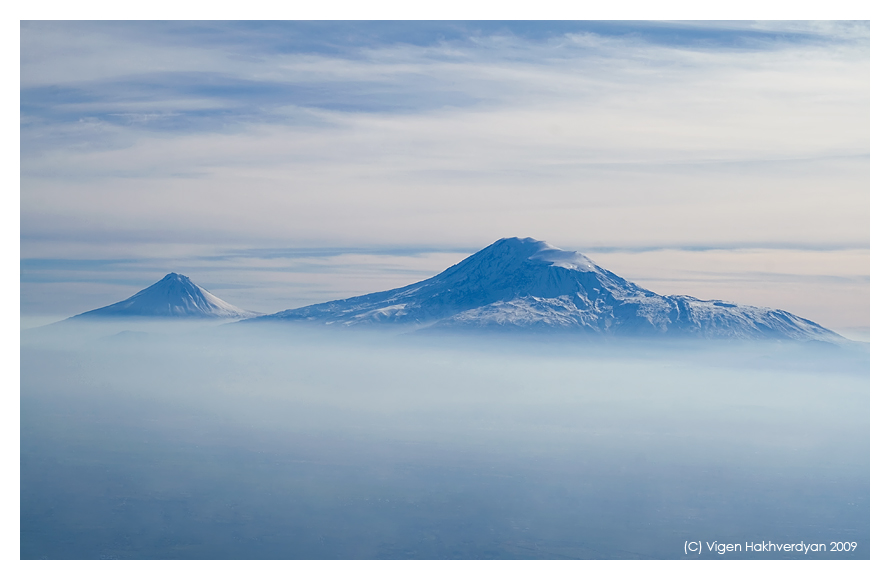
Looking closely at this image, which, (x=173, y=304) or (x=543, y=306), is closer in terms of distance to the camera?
(x=173, y=304)

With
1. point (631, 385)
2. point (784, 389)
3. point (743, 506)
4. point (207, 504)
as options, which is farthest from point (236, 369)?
point (784, 389)

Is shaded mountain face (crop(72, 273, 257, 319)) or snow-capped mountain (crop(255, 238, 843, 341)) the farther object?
snow-capped mountain (crop(255, 238, 843, 341))

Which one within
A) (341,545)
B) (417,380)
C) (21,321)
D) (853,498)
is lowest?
(341,545)

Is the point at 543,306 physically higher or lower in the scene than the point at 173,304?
lower

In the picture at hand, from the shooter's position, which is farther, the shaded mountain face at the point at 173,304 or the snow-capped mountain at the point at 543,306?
the snow-capped mountain at the point at 543,306

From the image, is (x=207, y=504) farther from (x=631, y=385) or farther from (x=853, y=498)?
(x=853, y=498)
